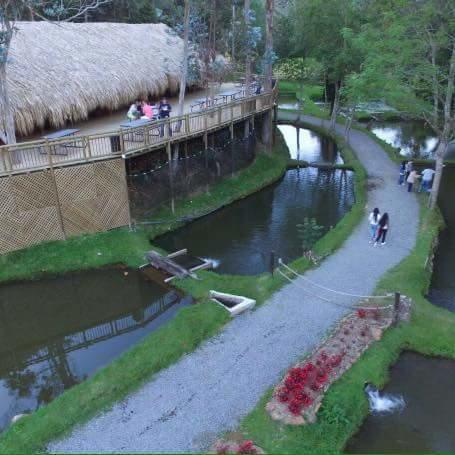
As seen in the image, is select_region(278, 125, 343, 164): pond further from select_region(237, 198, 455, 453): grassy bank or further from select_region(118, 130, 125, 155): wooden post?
select_region(237, 198, 455, 453): grassy bank

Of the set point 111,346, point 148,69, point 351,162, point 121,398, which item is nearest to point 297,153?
point 351,162

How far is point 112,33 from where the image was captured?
87.8 ft

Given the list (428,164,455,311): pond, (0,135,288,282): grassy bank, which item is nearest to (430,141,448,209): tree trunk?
(428,164,455,311): pond

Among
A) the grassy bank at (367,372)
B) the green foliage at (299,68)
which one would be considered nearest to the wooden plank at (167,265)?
the grassy bank at (367,372)

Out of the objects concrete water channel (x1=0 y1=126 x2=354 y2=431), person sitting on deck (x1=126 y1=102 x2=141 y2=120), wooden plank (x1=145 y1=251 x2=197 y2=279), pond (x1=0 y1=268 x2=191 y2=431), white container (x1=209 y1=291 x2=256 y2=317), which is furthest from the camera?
person sitting on deck (x1=126 y1=102 x2=141 y2=120)

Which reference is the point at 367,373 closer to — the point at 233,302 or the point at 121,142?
the point at 233,302

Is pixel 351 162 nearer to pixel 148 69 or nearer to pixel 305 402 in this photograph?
pixel 148 69

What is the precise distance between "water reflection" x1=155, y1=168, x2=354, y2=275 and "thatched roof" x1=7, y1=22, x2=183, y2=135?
747cm

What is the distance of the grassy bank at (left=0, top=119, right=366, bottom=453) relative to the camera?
9852mm

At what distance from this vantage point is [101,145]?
1781cm

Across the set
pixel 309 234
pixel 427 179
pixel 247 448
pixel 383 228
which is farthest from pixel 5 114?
pixel 427 179

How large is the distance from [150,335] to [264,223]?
9.49 m

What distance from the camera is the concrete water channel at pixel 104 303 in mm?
12211

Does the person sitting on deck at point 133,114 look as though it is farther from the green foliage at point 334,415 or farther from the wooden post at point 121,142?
the green foliage at point 334,415
